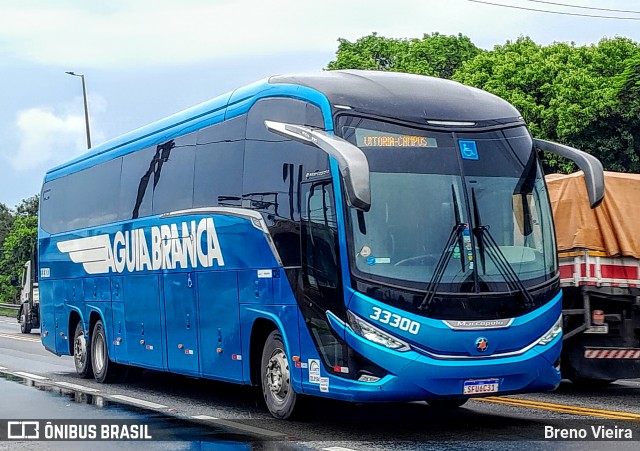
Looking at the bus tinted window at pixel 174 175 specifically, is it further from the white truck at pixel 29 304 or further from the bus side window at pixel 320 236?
the white truck at pixel 29 304

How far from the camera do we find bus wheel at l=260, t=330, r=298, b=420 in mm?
11922

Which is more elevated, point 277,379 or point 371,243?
point 371,243

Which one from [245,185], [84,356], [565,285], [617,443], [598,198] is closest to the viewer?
[617,443]

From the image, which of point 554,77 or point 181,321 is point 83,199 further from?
point 554,77

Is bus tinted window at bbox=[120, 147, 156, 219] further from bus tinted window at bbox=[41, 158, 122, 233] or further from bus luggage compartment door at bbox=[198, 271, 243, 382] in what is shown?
bus luggage compartment door at bbox=[198, 271, 243, 382]

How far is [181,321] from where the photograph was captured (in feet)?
48.5

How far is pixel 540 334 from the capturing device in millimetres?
11016

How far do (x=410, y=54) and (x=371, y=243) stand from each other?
172 ft

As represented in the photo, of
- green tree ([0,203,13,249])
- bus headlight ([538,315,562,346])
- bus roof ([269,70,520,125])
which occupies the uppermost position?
green tree ([0,203,13,249])

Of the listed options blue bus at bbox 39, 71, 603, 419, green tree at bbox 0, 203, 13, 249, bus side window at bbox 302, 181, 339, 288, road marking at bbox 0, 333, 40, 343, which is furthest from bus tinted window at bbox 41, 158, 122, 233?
green tree at bbox 0, 203, 13, 249

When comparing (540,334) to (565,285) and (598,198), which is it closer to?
(598,198)

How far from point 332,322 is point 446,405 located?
2929 millimetres

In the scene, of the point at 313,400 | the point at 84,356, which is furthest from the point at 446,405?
the point at 84,356

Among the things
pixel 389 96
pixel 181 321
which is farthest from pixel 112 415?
pixel 389 96
